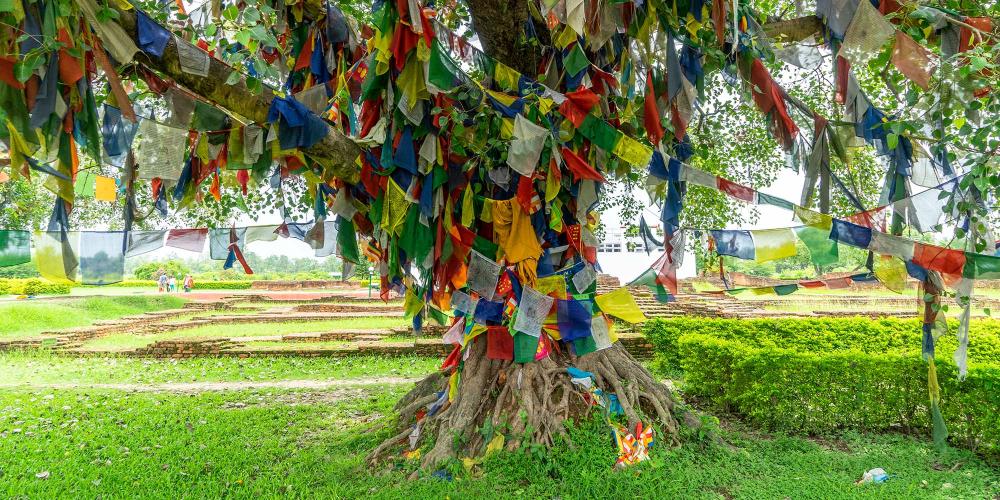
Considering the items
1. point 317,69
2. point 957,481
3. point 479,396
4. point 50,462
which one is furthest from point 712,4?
point 50,462

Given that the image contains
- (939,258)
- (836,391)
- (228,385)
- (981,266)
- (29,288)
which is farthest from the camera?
(29,288)

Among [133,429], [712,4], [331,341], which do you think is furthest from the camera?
[331,341]

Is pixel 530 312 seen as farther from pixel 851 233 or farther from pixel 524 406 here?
pixel 851 233

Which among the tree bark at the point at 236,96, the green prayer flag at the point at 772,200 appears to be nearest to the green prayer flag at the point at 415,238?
the tree bark at the point at 236,96

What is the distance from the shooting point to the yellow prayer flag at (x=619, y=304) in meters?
3.96

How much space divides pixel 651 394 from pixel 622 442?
749 mm

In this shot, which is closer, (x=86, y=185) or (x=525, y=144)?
(x=525, y=144)

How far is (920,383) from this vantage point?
4.55m

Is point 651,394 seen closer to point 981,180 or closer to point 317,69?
point 981,180

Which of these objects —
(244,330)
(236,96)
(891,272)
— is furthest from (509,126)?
(244,330)

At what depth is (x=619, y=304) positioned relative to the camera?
3.98 m

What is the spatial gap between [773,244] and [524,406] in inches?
76.0

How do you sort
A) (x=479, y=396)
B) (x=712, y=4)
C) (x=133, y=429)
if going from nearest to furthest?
1. (x=712, y=4)
2. (x=479, y=396)
3. (x=133, y=429)

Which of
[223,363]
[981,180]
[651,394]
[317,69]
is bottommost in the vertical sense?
[223,363]
